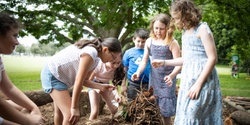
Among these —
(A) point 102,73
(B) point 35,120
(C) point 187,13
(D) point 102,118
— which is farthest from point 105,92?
(B) point 35,120

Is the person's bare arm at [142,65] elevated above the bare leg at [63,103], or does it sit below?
above

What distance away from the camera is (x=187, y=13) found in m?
2.09

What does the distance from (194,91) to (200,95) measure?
7cm

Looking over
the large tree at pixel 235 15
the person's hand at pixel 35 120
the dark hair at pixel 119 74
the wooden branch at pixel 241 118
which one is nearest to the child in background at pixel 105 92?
the dark hair at pixel 119 74

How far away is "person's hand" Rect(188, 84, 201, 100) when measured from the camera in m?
2.01

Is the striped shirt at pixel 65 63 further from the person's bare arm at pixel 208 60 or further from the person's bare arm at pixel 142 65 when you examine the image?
the person's bare arm at pixel 208 60

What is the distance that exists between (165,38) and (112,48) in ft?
2.53

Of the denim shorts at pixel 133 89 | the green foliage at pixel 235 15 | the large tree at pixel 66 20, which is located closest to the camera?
the denim shorts at pixel 133 89

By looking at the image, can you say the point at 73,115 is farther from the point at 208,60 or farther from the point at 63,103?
the point at 208,60

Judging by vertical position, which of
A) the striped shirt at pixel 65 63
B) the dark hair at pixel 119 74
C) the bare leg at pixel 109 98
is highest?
the striped shirt at pixel 65 63

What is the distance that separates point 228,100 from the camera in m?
5.09

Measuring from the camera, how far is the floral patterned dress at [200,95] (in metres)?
2.04

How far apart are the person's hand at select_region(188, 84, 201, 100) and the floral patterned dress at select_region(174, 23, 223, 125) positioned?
4 cm

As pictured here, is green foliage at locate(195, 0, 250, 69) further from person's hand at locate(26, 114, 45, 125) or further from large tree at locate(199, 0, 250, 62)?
person's hand at locate(26, 114, 45, 125)
